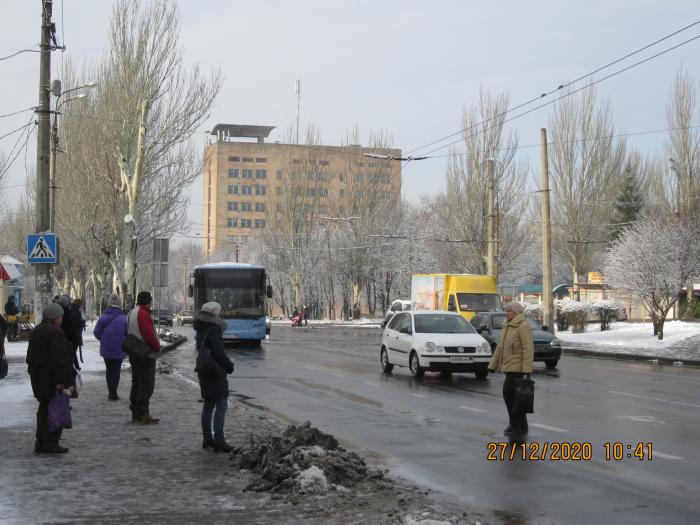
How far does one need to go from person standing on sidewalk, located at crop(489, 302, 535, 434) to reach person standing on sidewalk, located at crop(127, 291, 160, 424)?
449cm

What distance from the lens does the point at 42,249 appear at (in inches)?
682

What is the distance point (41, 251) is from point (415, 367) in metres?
8.25

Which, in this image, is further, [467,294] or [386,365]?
[467,294]

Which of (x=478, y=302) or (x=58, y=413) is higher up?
(x=478, y=302)

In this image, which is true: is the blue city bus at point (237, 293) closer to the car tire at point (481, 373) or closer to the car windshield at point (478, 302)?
the car windshield at point (478, 302)

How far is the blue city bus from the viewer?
34.7 m

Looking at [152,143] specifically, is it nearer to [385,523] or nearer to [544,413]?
[544,413]

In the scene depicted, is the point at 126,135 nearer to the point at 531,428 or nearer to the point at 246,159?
the point at 531,428

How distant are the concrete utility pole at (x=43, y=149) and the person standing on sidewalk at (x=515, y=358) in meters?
10.1

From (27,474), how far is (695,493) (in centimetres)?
590

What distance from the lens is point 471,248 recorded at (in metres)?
64.4

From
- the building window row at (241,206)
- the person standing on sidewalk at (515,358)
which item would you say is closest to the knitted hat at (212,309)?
the person standing on sidewalk at (515,358)

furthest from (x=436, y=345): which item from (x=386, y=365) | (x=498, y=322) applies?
(x=498, y=322)
